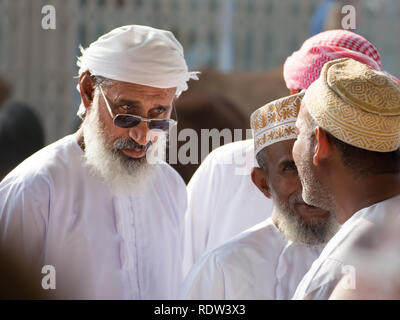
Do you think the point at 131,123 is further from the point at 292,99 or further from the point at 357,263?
the point at 357,263

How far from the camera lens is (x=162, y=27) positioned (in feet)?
34.3

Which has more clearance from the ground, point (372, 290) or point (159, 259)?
point (372, 290)

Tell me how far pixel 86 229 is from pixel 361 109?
1.51 meters

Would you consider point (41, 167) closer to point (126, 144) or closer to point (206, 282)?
point (126, 144)

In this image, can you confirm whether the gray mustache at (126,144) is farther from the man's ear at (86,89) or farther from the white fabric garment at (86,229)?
the man's ear at (86,89)

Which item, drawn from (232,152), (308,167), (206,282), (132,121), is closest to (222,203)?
(232,152)

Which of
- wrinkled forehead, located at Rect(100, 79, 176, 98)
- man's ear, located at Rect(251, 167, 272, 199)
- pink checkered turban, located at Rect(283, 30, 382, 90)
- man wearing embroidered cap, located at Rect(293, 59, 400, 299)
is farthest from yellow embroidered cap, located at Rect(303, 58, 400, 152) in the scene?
wrinkled forehead, located at Rect(100, 79, 176, 98)

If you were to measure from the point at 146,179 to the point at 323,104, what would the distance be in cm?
142

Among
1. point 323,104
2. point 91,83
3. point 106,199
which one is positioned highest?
point 323,104

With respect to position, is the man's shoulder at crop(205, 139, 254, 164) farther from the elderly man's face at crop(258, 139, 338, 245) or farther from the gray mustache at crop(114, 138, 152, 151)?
the elderly man's face at crop(258, 139, 338, 245)

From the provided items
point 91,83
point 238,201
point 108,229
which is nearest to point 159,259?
point 108,229

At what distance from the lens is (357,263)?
2244 mm

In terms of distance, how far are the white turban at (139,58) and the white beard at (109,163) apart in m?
0.20

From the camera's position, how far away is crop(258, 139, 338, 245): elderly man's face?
3.23 m
